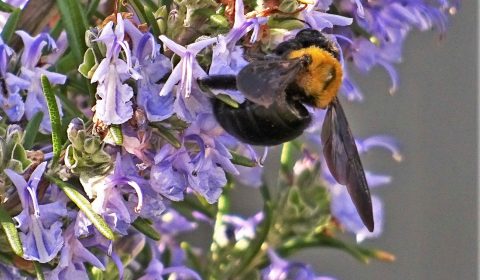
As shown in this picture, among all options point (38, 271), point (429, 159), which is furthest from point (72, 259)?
point (429, 159)

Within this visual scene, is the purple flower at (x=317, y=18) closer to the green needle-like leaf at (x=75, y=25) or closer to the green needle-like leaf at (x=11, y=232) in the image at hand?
the green needle-like leaf at (x=75, y=25)

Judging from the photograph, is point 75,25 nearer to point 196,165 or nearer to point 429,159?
point 196,165

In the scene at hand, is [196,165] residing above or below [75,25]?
below

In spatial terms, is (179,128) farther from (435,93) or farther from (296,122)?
(435,93)

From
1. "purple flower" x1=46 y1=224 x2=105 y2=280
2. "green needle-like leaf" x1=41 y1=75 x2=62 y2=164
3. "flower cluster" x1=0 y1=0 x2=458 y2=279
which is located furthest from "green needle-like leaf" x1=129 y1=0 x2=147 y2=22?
"purple flower" x1=46 y1=224 x2=105 y2=280

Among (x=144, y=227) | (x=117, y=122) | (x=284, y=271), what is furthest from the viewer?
(x=284, y=271)

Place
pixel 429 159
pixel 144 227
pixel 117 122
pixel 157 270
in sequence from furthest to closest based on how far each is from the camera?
pixel 429 159
pixel 157 270
pixel 144 227
pixel 117 122

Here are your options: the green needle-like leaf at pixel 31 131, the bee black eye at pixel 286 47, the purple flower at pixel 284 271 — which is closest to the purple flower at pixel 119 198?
the green needle-like leaf at pixel 31 131
